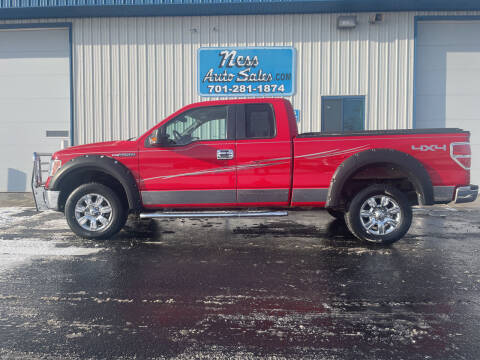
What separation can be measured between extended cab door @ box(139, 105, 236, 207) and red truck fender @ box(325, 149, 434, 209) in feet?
4.77

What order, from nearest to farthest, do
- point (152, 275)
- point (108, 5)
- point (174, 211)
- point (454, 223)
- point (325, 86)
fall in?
point (152, 275), point (174, 211), point (454, 223), point (108, 5), point (325, 86)

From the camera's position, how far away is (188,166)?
17.9ft

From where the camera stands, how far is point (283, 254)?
16.2 ft

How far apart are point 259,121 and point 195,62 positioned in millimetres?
6232

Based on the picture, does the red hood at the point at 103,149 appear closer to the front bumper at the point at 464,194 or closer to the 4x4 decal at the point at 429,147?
the 4x4 decal at the point at 429,147

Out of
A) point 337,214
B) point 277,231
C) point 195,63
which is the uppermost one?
→ point 195,63

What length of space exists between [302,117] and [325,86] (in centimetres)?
110

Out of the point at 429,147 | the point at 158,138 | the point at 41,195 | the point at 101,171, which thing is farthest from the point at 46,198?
the point at 429,147

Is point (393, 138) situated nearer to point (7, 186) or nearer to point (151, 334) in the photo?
point (151, 334)

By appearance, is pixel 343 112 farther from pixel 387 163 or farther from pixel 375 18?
pixel 387 163

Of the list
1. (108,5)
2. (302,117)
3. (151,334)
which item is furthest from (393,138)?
(108,5)

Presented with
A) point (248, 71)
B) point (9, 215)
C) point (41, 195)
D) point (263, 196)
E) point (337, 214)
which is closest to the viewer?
point (263, 196)

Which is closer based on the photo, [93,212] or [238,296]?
[238,296]

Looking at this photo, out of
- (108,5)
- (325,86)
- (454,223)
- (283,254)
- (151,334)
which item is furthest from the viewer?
(325,86)
